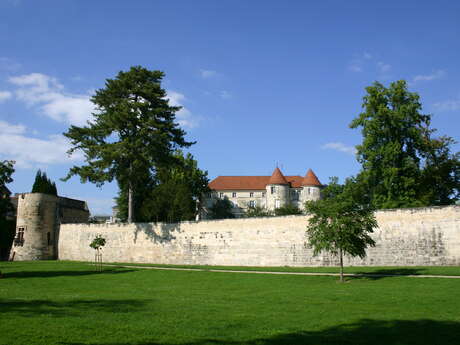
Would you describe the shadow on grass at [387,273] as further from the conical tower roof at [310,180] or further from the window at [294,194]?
the window at [294,194]

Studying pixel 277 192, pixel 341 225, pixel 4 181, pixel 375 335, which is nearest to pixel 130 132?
pixel 4 181

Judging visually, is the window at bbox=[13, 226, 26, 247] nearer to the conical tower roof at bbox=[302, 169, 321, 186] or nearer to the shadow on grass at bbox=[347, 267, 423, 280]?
the shadow on grass at bbox=[347, 267, 423, 280]

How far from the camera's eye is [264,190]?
94.0 m

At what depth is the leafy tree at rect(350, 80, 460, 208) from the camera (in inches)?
1362

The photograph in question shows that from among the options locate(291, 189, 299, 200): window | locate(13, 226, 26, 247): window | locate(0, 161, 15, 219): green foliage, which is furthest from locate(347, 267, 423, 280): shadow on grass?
→ locate(291, 189, 299, 200): window

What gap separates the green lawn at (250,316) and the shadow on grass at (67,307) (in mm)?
22

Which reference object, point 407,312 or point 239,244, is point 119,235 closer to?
point 239,244

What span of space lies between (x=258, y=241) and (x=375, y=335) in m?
22.0

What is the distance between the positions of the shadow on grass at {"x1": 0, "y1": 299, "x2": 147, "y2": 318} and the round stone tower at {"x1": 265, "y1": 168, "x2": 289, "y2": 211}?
73.5 meters

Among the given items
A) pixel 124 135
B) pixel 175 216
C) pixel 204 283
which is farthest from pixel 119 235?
pixel 204 283

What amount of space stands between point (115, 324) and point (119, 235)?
95.8 feet

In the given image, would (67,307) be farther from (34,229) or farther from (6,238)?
(6,238)

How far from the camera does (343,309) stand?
11391 millimetres

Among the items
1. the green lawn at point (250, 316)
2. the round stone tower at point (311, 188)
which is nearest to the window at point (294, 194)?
the round stone tower at point (311, 188)
